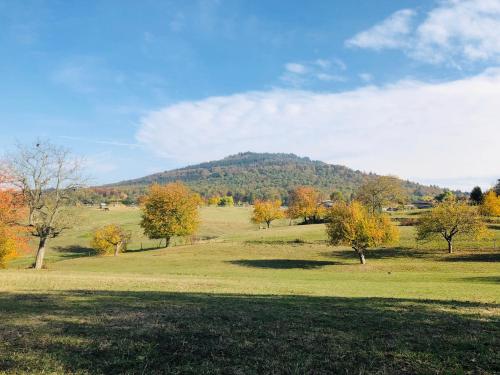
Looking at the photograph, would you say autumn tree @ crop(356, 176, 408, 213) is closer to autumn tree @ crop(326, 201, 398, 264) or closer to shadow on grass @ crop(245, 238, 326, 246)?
shadow on grass @ crop(245, 238, 326, 246)

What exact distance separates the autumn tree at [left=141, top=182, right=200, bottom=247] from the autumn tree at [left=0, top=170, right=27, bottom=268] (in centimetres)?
3830

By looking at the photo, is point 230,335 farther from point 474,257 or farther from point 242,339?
point 474,257

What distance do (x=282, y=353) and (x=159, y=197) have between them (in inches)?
3308

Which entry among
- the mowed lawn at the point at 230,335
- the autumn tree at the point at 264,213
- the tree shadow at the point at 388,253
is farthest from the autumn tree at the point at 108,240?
the mowed lawn at the point at 230,335

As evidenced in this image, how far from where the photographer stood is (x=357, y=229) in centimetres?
6122

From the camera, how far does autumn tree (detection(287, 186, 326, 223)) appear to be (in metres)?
134

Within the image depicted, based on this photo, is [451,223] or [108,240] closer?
[451,223]

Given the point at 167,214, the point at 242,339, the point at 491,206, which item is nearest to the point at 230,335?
the point at 242,339

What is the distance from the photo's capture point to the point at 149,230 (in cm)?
8969

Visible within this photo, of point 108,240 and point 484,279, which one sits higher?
point 108,240

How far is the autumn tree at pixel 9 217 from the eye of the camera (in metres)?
47.7

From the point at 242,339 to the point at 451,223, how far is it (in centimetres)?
6663

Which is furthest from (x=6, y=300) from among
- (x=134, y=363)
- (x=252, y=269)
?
(x=252, y=269)

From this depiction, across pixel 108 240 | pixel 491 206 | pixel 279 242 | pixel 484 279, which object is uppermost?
pixel 491 206
